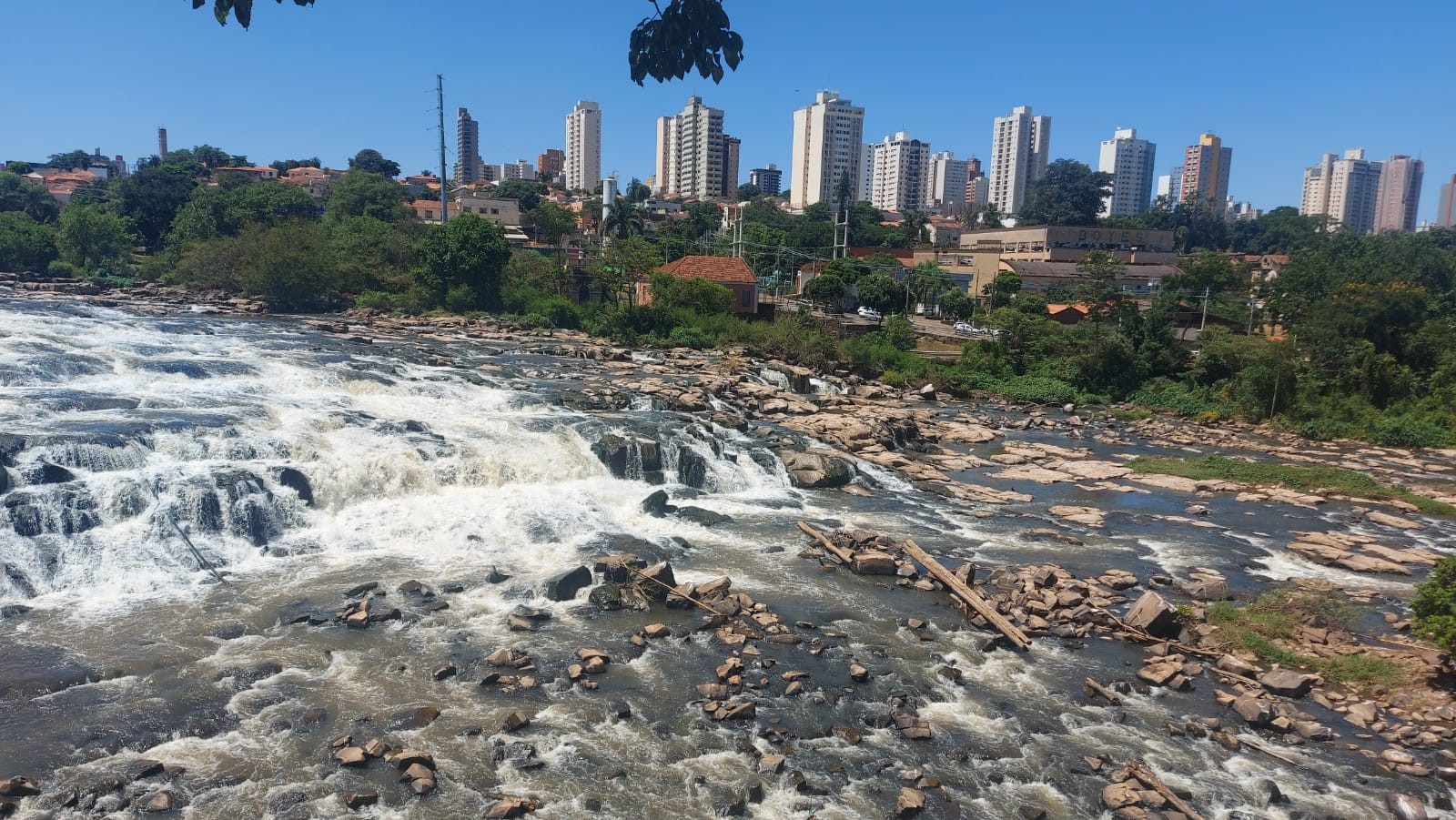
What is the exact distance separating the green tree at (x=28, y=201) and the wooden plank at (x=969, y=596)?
225 ft

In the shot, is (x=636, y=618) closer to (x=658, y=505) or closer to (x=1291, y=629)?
(x=658, y=505)

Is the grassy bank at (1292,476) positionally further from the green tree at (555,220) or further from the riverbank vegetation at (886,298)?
the green tree at (555,220)

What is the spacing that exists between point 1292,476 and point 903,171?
127406 mm

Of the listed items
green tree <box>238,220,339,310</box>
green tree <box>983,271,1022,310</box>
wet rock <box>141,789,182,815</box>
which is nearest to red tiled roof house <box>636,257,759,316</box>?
green tree <box>983,271,1022,310</box>

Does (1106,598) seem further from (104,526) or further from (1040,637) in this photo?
(104,526)

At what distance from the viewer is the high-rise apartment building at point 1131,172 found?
14512cm

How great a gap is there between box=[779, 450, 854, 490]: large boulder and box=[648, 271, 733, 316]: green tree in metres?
20.5

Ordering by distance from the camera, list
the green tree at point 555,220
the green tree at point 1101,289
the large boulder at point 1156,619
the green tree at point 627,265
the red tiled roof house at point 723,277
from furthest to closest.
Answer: the green tree at point 555,220 < the red tiled roof house at point 723,277 < the green tree at point 627,265 < the green tree at point 1101,289 < the large boulder at point 1156,619

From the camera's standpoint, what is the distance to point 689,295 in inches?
1547

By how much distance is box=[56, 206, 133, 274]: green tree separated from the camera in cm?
4816

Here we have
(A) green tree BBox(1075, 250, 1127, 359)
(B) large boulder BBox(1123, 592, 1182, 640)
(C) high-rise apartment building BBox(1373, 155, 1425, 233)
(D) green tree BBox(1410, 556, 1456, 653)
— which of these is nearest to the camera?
(D) green tree BBox(1410, 556, 1456, 653)

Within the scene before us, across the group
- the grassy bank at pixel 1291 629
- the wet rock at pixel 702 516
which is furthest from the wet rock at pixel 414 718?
the grassy bank at pixel 1291 629

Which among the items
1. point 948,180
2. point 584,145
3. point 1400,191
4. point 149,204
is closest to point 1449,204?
point 1400,191

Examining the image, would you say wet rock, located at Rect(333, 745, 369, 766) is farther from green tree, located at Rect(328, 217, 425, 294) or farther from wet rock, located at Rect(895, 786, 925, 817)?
green tree, located at Rect(328, 217, 425, 294)
